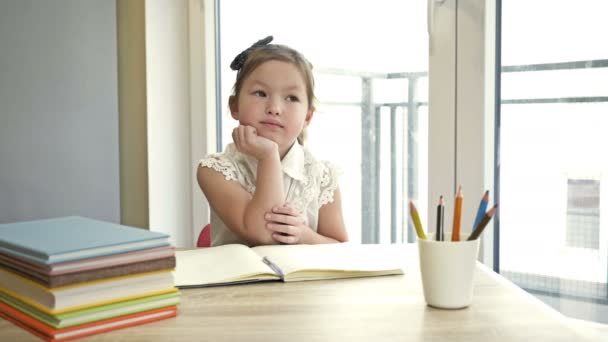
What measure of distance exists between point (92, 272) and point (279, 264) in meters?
0.33

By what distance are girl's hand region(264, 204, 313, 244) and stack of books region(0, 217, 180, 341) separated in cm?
52

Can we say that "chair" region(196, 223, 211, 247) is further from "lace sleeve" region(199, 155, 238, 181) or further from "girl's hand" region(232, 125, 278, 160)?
"girl's hand" region(232, 125, 278, 160)

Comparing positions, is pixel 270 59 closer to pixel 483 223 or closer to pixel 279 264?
pixel 279 264

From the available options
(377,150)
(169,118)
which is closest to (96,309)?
(377,150)

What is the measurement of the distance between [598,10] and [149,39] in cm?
153

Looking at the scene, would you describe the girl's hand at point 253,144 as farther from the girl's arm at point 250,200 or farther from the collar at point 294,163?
the collar at point 294,163

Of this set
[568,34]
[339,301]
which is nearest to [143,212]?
[568,34]

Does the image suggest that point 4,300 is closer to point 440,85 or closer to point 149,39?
point 440,85

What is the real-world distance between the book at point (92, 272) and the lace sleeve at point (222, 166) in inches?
26.4

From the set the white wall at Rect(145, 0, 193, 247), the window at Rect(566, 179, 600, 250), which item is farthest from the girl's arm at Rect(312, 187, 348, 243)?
the white wall at Rect(145, 0, 193, 247)

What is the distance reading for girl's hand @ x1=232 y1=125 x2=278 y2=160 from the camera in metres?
1.33

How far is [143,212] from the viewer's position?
245cm

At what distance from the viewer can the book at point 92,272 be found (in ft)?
2.14

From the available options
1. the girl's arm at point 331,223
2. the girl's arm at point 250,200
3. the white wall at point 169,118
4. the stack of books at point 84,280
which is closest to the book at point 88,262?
the stack of books at point 84,280
